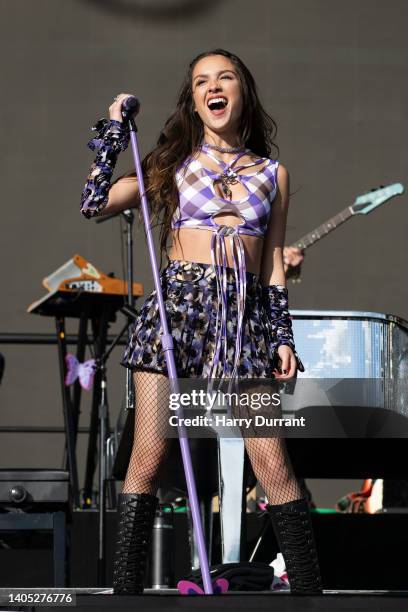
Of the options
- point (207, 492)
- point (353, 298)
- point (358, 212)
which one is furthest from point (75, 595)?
point (353, 298)

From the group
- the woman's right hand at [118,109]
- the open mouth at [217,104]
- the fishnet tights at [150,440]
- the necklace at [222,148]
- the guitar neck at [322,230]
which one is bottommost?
the fishnet tights at [150,440]

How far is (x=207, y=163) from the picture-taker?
2.78 meters

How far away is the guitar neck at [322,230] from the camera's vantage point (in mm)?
6543

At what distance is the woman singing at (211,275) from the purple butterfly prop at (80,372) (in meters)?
3.12

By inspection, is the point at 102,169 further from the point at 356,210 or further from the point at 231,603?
the point at 356,210

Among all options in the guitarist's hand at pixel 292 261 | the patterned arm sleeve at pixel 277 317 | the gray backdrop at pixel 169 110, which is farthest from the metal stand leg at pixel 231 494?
the gray backdrop at pixel 169 110

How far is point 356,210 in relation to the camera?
262 inches

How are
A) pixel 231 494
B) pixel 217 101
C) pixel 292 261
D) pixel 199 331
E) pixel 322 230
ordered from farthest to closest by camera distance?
1. pixel 322 230
2. pixel 292 261
3. pixel 231 494
4. pixel 217 101
5. pixel 199 331

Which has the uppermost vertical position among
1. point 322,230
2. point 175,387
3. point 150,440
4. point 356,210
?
point 356,210

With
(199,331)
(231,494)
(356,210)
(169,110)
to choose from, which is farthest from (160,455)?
(169,110)

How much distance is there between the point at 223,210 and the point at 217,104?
271mm

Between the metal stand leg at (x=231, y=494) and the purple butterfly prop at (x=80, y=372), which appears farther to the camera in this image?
the purple butterfly prop at (x=80, y=372)

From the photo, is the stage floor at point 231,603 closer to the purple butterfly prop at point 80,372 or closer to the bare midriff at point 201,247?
the bare midriff at point 201,247

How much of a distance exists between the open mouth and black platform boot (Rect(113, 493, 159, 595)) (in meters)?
0.93
